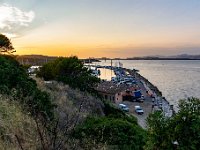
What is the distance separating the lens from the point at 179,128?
5809 millimetres

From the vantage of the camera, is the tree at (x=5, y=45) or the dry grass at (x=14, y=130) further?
the tree at (x=5, y=45)

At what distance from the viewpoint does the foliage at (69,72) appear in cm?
2422

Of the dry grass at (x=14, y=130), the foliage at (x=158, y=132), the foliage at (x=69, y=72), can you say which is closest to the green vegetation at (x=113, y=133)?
the dry grass at (x=14, y=130)

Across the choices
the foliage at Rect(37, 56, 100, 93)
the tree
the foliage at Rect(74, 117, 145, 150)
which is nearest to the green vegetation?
the foliage at Rect(74, 117, 145, 150)

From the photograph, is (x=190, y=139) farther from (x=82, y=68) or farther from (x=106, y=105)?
(x=82, y=68)

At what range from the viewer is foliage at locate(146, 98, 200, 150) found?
5.75m

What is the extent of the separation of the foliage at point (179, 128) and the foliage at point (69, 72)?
58.2 ft

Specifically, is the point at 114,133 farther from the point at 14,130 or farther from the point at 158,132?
the point at 158,132

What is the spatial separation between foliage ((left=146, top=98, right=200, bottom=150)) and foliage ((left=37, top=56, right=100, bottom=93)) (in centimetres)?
1772

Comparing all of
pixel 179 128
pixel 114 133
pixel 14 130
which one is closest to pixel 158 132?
pixel 179 128

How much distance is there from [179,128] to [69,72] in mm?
22061

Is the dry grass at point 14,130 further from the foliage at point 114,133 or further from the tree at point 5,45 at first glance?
the tree at point 5,45

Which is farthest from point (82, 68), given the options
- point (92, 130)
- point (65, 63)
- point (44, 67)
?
point (92, 130)

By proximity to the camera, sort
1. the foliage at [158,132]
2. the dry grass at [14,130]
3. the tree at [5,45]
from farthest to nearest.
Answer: the tree at [5,45]
the foliage at [158,132]
the dry grass at [14,130]
